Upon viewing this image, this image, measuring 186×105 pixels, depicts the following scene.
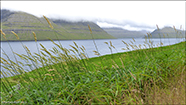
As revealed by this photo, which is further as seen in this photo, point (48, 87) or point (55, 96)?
point (48, 87)

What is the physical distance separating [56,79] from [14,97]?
1.23 m

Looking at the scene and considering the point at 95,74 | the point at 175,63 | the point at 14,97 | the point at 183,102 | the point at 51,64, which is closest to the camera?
the point at 183,102

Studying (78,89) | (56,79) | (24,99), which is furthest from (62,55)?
(24,99)

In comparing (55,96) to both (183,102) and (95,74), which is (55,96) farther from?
(183,102)

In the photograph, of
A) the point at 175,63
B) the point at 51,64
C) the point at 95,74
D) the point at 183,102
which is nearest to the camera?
the point at 183,102

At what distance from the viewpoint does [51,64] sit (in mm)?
4129

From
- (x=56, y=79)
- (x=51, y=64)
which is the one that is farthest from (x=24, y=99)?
(x=51, y=64)

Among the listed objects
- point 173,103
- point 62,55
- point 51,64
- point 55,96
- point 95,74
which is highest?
point 62,55

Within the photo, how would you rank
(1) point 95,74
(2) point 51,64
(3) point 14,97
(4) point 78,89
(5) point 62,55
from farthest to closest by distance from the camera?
(2) point 51,64
(1) point 95,74
(5) point 62,55
(3) point 14,97
(4) point 78,89

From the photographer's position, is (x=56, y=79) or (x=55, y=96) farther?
(x=56, y=79)

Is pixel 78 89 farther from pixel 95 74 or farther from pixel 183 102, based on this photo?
pixel 183 102

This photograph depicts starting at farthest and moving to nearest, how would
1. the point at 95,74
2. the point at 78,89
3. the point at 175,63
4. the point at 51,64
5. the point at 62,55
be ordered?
the point at 175,63
the point at 51,64
the point at 95,74
the point at 62,55
the point at 78,89

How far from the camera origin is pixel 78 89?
2984 mm

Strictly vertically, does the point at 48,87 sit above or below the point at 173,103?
above
